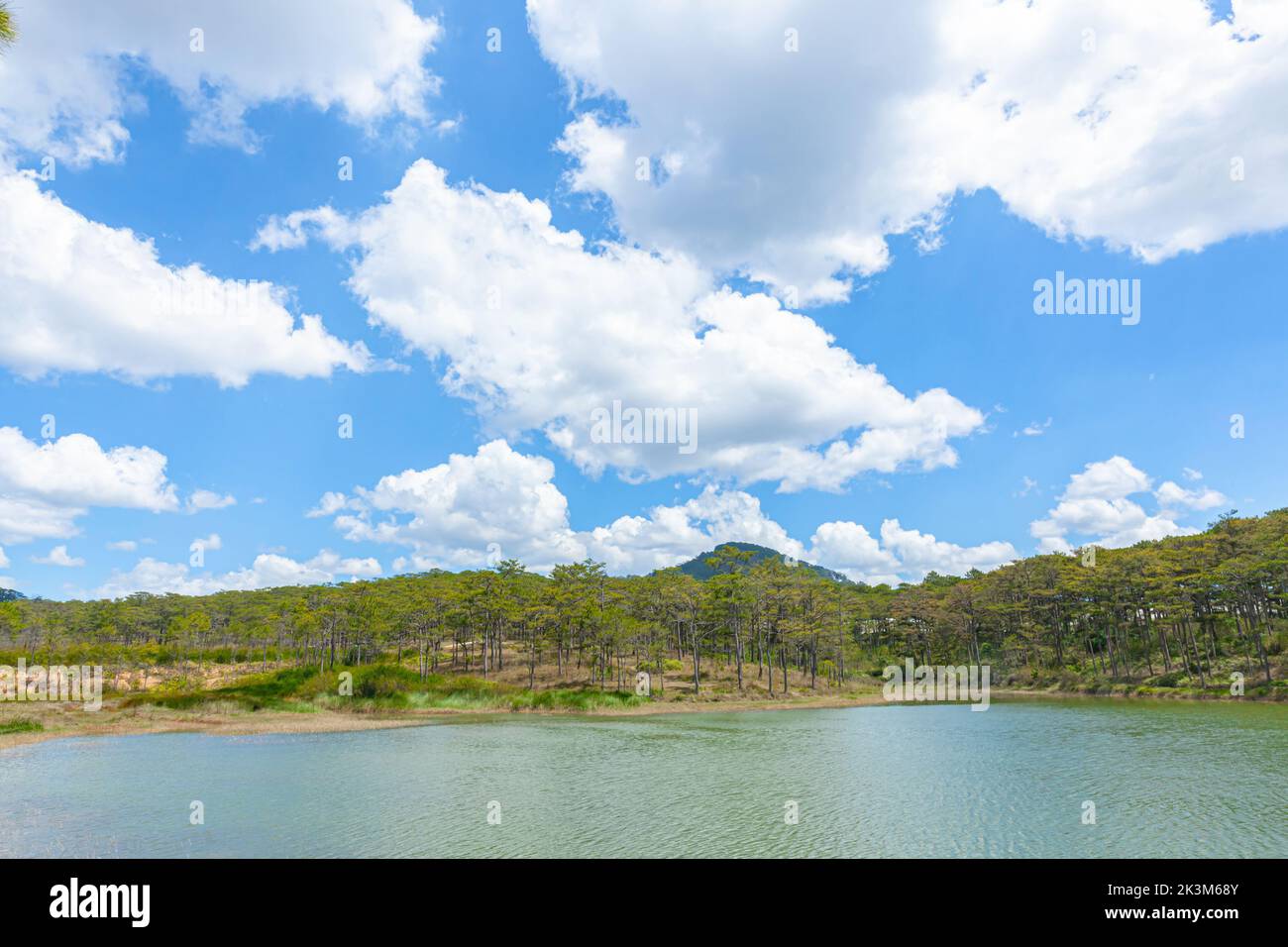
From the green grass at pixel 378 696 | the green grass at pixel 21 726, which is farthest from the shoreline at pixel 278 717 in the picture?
the green grass at pixel 378 696

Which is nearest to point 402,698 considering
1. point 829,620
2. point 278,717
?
point 278,717

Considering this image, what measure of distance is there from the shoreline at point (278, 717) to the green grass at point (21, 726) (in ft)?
1.00

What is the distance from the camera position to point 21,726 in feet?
134

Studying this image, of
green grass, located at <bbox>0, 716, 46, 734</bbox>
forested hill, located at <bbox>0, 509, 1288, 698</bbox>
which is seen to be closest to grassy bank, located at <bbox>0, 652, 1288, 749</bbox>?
green grass, located at <bbox>0, 716, 46, 734</bbox>

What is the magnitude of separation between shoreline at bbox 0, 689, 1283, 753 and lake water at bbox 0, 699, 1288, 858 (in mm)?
3801

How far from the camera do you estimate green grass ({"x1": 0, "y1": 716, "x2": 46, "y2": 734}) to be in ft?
132

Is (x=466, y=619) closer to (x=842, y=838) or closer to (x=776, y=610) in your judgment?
(x=776, y=610)

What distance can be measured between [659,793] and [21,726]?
145 feet

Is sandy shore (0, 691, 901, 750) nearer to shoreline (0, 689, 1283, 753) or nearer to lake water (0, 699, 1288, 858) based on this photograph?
shoreline (0, 689, 1283, 753)

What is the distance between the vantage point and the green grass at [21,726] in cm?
4031

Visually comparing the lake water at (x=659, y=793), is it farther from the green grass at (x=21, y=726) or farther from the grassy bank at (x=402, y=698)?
the grassy bank at (x=402, y=698)

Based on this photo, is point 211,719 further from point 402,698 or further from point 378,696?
point 402,698
